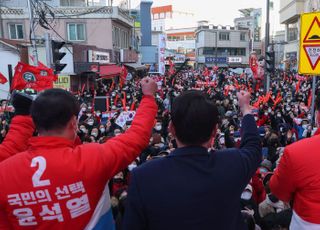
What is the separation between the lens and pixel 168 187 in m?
1.51

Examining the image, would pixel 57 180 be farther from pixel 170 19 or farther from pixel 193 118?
pixel 170 19

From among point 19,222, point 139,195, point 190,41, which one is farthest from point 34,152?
point 190,41

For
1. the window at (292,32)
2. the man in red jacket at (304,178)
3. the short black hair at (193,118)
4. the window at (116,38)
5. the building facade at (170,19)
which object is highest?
the building facade at (170,19)

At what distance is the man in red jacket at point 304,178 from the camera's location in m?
1.82

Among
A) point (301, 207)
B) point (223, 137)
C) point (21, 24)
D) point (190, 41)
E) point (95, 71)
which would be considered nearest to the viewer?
point (301, 207)

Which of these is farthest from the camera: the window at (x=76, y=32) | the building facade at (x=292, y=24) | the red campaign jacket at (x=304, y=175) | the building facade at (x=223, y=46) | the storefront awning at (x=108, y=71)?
the building facade at (x=223, y=46)

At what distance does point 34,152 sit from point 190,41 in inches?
3195

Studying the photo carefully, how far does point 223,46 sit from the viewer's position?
6109 cm

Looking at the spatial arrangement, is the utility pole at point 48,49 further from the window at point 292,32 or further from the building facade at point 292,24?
the window at point 292,32

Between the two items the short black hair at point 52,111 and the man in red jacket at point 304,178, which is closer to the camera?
the short black hair at point 52,111

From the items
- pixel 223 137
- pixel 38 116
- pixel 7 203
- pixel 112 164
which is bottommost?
pixel 223 137

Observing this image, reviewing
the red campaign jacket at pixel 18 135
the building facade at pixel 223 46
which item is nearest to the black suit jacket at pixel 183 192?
the red campaign jacket at pixel 18 135

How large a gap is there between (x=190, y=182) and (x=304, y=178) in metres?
0.75

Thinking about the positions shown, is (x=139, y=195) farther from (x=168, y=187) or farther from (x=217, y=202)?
(x=217, y=202)
